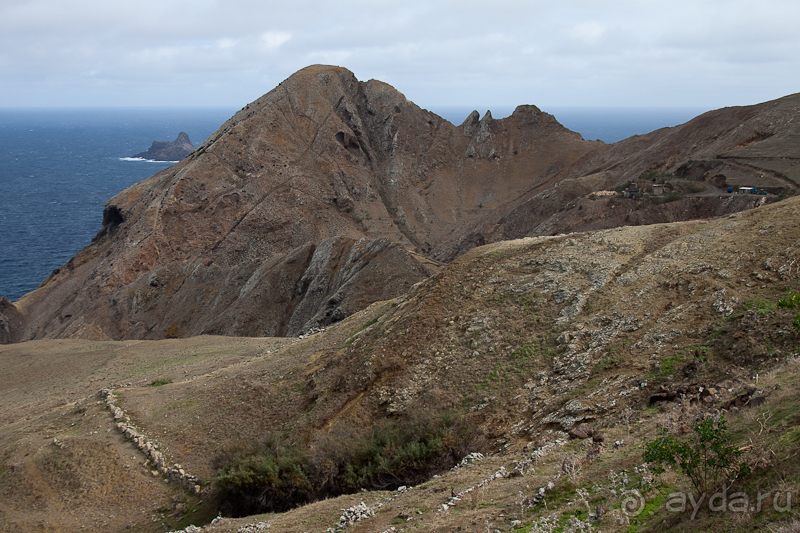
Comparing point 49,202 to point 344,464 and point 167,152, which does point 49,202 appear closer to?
point 167,152

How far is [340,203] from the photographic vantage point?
214 feet

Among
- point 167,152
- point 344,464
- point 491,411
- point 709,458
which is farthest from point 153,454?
point 167,152

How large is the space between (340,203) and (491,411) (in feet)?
177

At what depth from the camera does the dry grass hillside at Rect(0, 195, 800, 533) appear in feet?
27.9

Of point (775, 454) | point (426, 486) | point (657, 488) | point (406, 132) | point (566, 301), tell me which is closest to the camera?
point (775, 454)

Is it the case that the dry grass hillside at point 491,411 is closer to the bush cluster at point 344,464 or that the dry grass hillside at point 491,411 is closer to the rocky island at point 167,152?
the bush cluster at point 344,464

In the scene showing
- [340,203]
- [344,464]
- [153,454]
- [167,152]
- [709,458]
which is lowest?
[153,454]

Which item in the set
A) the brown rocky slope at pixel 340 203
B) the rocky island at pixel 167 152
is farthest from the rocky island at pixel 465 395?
the rocky island at pixel 167 152

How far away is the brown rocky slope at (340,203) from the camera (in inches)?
1532

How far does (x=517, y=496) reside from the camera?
29.2 ft

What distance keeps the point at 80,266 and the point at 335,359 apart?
5374 centimetres

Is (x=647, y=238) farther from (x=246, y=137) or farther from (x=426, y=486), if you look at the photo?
(x=246, y=137)

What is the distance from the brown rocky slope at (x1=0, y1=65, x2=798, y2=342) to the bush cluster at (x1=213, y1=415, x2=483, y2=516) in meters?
17.7

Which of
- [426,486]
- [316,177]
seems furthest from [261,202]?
[426,486]
